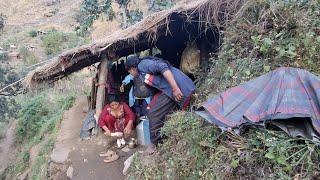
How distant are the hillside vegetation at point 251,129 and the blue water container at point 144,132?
3.07 feet

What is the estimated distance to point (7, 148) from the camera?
47.2ft

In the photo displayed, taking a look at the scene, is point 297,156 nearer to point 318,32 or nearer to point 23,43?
point 318,32

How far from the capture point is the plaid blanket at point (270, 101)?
152 inches

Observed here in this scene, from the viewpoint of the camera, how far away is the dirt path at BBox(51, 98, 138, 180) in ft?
20.8

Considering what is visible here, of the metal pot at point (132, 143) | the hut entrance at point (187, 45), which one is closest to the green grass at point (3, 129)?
the hut entrance at point (187, 45)

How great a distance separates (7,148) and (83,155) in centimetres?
→ 842

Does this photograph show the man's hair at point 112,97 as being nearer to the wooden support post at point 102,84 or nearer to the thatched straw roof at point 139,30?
the wooden support post at point 102,84

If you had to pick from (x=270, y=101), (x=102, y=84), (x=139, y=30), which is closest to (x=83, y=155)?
(x=102, y=84)

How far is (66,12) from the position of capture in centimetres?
3300

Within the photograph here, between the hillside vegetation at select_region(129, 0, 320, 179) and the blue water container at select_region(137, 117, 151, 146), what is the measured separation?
0.93m

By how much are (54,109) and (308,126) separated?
10856 millimetres

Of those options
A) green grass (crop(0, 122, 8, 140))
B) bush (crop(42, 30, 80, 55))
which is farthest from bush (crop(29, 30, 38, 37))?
green grass (crop(0, 122, 8, 140))

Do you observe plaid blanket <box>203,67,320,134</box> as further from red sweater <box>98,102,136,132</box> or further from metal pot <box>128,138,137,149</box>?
red sweater <box>98,102,136,132</box>

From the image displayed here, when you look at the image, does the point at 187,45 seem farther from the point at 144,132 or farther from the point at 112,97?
the point at 144,132
